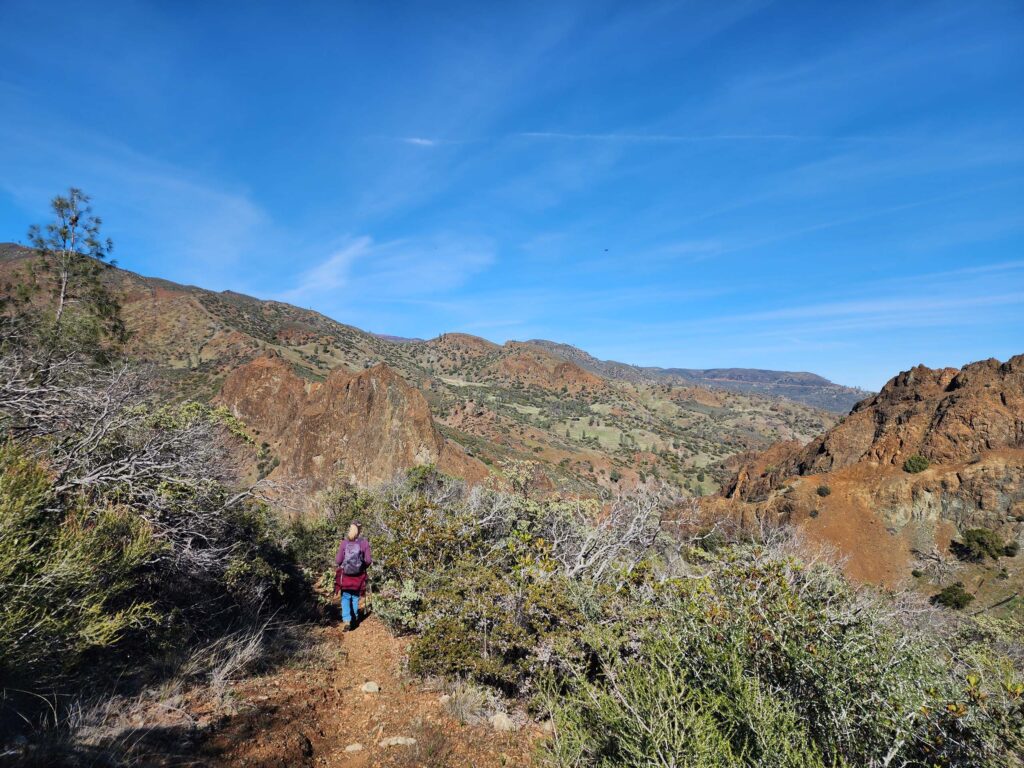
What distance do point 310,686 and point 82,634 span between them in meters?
2.34

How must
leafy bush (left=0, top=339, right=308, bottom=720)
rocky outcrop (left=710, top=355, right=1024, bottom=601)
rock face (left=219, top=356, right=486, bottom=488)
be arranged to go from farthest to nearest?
rock face (left=219, top=356, right=486, bottom=488) < rocky outcrop (left=710, top=355, right=1024, bottom=601) < leafy bush (left=0, top=339, right=308, bottom=720)

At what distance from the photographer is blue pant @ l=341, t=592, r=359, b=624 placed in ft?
23.0

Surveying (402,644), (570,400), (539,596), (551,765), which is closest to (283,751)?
(551,765)

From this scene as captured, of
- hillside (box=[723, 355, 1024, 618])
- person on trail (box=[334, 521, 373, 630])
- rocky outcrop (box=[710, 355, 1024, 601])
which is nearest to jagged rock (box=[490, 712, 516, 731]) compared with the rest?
person on trail (box=[334, 521, 373, 630])

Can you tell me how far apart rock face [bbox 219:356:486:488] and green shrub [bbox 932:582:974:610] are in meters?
→ 22.8

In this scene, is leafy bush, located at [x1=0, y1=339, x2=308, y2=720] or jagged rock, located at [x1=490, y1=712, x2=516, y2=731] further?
jagged rock, located at [x1=490, y1=712, x2=516, y2=731]

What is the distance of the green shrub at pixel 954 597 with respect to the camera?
19.5m

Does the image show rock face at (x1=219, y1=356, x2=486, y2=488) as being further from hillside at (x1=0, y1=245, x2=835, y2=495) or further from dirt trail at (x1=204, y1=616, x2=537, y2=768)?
dirt trail at (x1=204, y1=616, x2=537, y2=768)

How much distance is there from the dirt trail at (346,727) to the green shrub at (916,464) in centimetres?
3009

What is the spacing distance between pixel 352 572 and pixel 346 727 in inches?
112

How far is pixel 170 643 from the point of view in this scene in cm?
474

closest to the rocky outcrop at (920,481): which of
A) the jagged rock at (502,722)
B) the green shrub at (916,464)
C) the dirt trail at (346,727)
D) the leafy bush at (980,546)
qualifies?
the green shrub at (916,464)

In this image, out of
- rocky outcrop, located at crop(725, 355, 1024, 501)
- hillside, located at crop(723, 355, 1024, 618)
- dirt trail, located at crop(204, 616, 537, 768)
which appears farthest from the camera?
rocky outcrop, located at crop(725, 355, 1024, 501)

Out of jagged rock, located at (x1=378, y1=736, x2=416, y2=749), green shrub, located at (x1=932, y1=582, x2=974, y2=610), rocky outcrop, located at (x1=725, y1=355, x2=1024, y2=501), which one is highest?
rocky outcrop, located at (x1=725, y1=355, x2=1024, y2=501)
